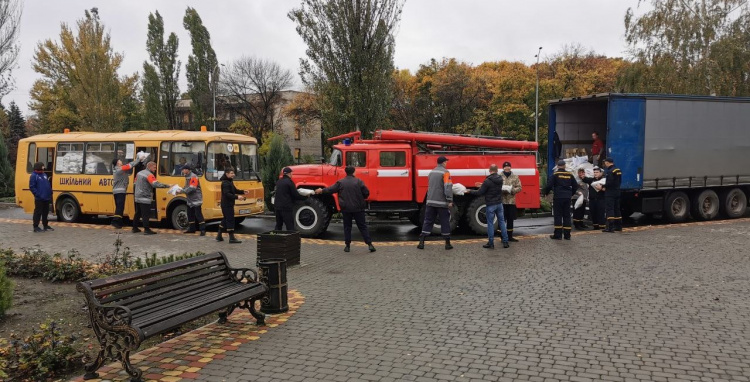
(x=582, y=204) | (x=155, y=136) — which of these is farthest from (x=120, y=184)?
(x=582, y=204)

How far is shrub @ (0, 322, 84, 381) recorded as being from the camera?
15.6ft

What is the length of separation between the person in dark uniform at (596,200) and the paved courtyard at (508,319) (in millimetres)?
3319

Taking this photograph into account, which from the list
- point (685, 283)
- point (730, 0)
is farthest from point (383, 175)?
point (730, 0)

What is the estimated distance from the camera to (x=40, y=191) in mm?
14133

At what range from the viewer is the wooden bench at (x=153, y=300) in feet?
15.2

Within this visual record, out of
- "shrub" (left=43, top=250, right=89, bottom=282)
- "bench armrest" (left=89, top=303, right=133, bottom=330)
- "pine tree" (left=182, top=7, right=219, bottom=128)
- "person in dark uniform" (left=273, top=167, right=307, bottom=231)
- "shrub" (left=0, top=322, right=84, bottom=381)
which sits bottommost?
"shrub" (left=0, top=322, right=84, bottom=381)

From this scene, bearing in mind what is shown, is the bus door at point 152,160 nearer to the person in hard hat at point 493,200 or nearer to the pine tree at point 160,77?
the person in hard hat at point 493,200

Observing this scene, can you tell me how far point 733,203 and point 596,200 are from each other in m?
5.68

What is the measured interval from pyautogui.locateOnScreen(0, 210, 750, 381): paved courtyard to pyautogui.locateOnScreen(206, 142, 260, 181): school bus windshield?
4.11 m

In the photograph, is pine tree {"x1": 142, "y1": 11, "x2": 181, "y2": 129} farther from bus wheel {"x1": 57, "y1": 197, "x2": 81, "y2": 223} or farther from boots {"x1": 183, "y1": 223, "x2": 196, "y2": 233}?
boots {"x1": 183, "y1": 223, "x2": 196, "y2": 233}

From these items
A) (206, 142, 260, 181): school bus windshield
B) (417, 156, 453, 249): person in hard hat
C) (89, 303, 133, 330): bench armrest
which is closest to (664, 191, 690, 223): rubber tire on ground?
(417, 156, 453, 249): person in hard hat

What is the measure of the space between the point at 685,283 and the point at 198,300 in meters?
7.03

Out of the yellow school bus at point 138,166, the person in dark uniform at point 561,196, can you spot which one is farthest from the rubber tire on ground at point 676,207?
the yellow school bus at point 138,166

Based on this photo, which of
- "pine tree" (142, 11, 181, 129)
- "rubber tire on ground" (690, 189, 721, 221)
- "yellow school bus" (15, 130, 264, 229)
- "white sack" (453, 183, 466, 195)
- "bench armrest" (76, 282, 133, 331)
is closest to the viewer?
"bench armrest" (76, 282, 133, 331)
